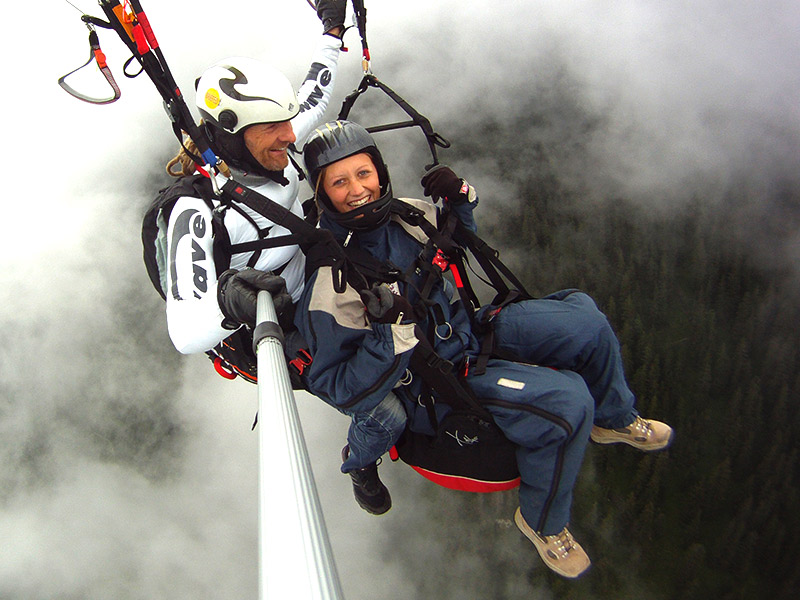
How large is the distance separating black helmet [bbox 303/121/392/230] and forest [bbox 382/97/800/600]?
35.7m

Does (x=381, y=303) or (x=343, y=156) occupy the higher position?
(x=343, y=156)

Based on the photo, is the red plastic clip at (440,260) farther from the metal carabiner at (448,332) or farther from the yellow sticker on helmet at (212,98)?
the yellow sticker on helmet at (212,98)

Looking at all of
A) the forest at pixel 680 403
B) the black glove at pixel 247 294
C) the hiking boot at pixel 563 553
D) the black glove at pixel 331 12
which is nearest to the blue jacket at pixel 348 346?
the black glove at pixel 247 294

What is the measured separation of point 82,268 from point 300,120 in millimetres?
89247

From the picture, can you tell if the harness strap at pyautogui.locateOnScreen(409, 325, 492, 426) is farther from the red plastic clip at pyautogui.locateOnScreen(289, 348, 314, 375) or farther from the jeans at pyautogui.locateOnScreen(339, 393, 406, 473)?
the red plastic clip at pyautogui.locateOnScreen(289, 348, 314, 375)

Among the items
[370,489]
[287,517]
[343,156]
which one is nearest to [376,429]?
[370,489]

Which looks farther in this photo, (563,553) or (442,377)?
(563,553)

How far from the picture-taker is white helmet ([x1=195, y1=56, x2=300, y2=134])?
2.18m

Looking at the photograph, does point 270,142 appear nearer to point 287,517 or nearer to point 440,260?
point 440,260

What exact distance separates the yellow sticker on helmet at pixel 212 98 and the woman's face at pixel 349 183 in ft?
1.90

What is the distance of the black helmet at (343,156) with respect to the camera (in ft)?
6.85

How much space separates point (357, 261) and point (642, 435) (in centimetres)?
166

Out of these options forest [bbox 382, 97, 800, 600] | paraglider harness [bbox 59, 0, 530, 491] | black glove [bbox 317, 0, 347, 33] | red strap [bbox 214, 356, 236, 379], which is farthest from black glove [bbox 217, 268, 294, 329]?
forest [bbox 382, 97, 800, 600]

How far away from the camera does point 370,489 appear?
9.32ft
